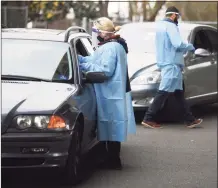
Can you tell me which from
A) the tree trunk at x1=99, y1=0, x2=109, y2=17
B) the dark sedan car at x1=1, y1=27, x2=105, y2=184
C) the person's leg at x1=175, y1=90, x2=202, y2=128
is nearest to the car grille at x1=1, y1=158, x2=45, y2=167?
the dark sedan car at x1=1, y1=27, x2=105, y2=184

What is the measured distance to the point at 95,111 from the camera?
698 cm

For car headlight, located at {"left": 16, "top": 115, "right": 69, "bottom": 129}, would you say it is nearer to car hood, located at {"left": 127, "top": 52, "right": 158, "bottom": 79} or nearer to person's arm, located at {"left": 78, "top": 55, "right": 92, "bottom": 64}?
person's arm, located at {"left": 78, "top": 55, "right": 92, "bottom": 64}

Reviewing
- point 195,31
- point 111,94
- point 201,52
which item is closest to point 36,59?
point 111,94

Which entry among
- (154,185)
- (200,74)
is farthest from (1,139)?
(200,74)

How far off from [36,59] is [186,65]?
471cm

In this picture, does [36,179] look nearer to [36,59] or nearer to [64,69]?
[64,69]

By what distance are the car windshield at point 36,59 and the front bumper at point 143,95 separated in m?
3.46

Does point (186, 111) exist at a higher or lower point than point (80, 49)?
lower

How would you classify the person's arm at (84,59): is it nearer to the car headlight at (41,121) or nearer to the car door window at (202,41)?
the car headlight at (41,121)

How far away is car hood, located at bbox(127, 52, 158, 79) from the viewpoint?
10.6 metres

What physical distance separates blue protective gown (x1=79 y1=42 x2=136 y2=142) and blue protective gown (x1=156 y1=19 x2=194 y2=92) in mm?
2974

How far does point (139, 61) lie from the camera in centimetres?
1096

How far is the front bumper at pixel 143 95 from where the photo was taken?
414 inches

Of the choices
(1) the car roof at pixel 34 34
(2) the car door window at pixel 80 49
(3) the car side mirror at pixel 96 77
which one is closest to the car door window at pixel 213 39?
(2) the car door window at pixel 80 49
